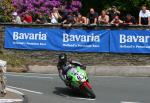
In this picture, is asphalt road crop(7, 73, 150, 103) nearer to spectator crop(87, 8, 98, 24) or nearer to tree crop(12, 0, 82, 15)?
spectator crop(87, 8, 98, 24)

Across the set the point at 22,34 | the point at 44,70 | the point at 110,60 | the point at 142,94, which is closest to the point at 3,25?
the point at 22,34

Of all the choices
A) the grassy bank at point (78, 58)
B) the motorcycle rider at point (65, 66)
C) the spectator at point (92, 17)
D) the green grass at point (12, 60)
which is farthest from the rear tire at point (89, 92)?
the spectator at point (92, 17)

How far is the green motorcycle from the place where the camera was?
15.6 meters

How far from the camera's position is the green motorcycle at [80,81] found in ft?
51.1

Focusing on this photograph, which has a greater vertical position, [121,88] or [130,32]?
[130,32]

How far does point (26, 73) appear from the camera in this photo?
73.9 feet

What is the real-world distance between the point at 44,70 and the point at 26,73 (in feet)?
3.15

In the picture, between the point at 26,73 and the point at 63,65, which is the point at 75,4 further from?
the point at 63,65

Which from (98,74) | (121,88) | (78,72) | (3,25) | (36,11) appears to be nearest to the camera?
(78,72)

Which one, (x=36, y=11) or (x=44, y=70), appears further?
(x=36, y=11)

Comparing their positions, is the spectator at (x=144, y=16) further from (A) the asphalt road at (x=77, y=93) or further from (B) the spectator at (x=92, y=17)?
(A) the asphalt road at (x=77, y=93)

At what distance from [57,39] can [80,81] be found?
918 cm

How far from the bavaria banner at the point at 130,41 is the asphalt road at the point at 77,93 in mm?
2578

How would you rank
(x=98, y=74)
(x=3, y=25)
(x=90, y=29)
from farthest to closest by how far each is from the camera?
1. (x=3, y=25)
2. (x=90, y=29)
3. (x=98, y=74)
